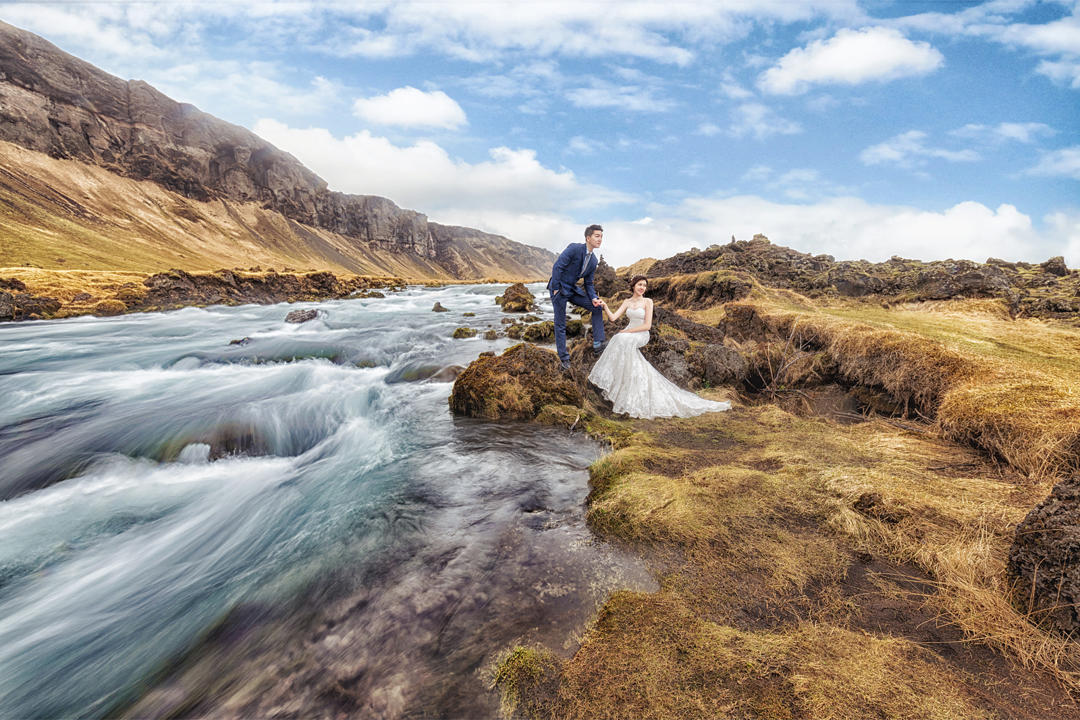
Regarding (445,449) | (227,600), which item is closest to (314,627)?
(227,600)

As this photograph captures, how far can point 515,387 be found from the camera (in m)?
9.07

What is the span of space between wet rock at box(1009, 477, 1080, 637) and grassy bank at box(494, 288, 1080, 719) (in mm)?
119

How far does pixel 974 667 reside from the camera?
105 inches

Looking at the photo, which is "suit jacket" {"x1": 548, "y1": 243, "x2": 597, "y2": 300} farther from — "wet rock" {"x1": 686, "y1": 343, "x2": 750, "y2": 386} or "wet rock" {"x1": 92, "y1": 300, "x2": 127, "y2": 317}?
"wet rock" {"x1": 92, "y1": 300, "x2": 127, "y2": 317}

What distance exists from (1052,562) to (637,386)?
267 inches

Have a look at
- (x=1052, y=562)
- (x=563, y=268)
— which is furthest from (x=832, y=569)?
(x=563, y=268)

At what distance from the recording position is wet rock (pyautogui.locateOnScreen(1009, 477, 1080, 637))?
2.83 m

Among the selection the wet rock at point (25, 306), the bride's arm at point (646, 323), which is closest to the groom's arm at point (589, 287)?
the bride's arm at point (646, 323)

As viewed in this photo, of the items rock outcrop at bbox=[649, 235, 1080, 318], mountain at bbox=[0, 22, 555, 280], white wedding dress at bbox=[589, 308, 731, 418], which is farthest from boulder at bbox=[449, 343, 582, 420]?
mountain at bbox=[0, 22, 555, 280]

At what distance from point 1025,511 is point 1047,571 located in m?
1.81

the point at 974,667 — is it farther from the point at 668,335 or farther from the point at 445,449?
the point at 668,335

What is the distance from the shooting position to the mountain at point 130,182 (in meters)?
77.1

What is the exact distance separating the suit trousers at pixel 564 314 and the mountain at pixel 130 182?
7602 centimetres

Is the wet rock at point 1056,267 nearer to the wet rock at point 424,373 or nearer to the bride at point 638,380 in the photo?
the bride at point 638,380
